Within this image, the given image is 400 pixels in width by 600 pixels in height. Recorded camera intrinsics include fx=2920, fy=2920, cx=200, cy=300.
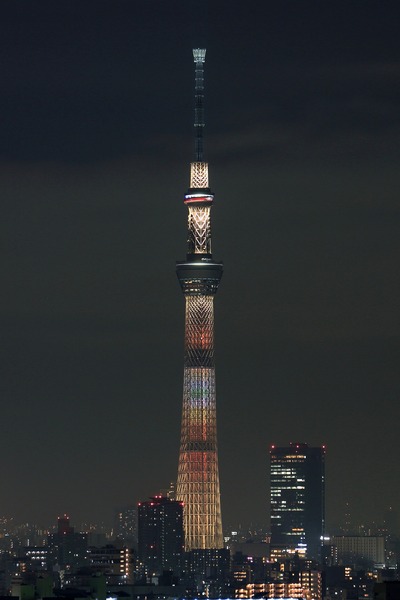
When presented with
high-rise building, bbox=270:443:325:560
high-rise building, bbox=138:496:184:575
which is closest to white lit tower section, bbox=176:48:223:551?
high-rise building, bbox=138:496:184:575

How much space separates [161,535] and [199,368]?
11.3m

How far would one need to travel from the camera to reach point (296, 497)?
17412cm

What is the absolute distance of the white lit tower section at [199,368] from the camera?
133 m

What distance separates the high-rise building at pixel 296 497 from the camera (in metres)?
172

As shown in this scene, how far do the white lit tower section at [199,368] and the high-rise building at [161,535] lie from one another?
170cm

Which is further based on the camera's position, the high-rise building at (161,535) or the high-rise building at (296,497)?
the high-rise building at (296,497)

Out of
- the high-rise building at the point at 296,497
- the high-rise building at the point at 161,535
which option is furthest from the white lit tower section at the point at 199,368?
the high-rise building at the point at 296,497

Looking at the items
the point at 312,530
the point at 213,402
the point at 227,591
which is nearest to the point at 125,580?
the point at 227,591

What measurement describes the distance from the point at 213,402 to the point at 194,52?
53.1 feet

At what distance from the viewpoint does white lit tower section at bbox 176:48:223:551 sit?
13312cm

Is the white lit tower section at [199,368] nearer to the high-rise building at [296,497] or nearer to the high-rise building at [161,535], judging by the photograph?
the high-rise building at [161,535]

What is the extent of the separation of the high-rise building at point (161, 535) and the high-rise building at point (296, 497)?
2480 centimetres

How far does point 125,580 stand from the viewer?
123 m

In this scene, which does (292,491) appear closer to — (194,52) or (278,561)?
(278,561)
